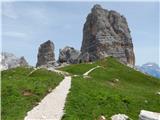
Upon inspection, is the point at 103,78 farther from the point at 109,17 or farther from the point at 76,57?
the point at 109,17

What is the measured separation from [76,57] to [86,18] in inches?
977

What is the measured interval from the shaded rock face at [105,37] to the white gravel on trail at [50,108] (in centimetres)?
10065

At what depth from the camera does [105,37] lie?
529ft

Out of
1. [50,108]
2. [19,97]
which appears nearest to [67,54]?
[19,97]

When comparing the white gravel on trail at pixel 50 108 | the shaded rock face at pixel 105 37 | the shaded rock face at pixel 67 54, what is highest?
the shaded rock face at pixel 105 37

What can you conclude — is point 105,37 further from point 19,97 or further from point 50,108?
point 50,108

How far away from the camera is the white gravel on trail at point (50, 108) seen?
37.0 meters

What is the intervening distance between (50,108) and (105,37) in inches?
4795

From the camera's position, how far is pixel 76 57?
16112 cm

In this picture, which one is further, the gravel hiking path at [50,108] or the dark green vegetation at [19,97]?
the dark green vegetation at [19,97]

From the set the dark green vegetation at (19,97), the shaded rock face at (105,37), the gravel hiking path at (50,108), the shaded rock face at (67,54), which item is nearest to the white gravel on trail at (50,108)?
the gravel hiking path at (50,108)

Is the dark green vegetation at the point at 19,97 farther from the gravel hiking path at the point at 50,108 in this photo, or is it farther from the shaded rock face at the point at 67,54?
the shaded rock face at the point at 67,54

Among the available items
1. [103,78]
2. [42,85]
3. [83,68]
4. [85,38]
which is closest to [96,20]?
[85,38]

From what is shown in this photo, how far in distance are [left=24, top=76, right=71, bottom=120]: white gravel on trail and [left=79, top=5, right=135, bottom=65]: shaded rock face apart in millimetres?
100653
